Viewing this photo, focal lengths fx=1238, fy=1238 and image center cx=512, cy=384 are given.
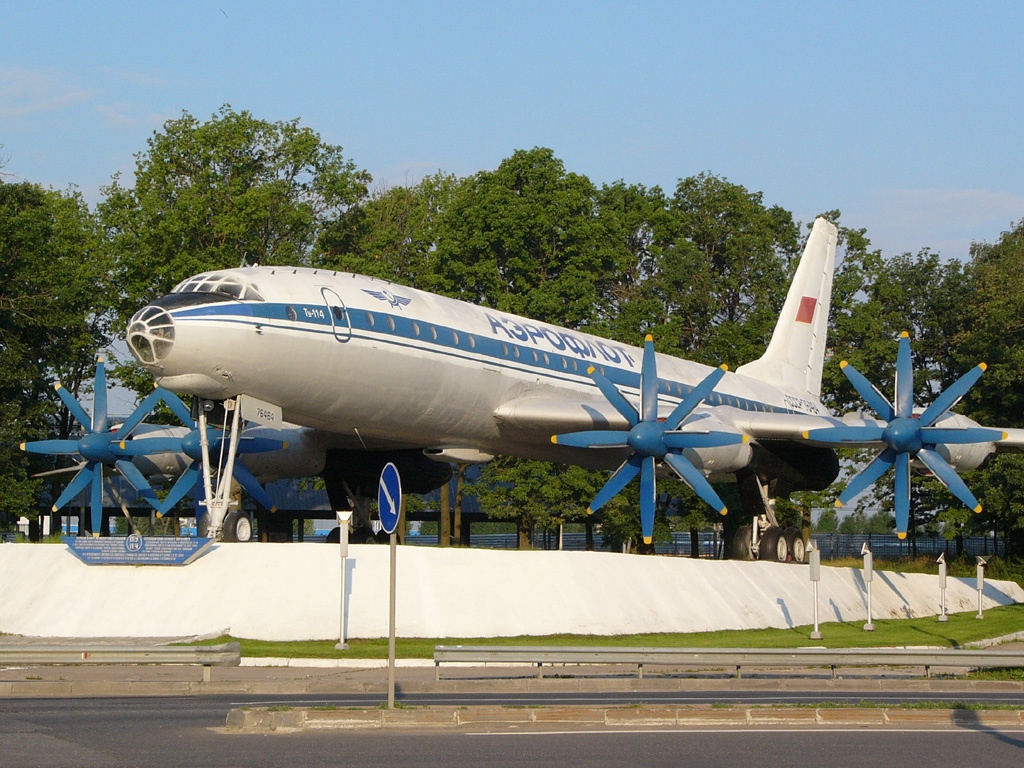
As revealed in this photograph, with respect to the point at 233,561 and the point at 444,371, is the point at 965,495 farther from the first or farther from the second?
the point at 233,561

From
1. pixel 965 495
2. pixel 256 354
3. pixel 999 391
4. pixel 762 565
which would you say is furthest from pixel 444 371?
pixel 999 391

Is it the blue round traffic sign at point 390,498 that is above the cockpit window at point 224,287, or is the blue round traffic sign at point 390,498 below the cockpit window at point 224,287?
below

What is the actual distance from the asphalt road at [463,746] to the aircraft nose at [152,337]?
27.6 ft

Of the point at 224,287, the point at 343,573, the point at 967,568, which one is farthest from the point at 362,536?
the point at 967,568

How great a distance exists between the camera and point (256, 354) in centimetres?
2034

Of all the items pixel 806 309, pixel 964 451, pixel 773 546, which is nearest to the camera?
pixel 773 546

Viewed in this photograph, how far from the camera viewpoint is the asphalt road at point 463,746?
952 centimetres

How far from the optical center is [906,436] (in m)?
25.3

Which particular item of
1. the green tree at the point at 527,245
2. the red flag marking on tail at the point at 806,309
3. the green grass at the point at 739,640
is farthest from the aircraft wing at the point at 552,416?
the green tree at the point at 527,245

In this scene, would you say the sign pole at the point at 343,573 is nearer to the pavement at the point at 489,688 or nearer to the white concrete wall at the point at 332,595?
the white concrete wall at the point at 332,595

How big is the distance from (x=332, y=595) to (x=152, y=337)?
511 centimetres

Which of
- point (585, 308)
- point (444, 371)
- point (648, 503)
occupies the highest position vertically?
point (585, 308)

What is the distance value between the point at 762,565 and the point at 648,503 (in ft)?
16.6

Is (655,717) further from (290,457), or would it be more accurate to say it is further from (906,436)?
(290,457)
